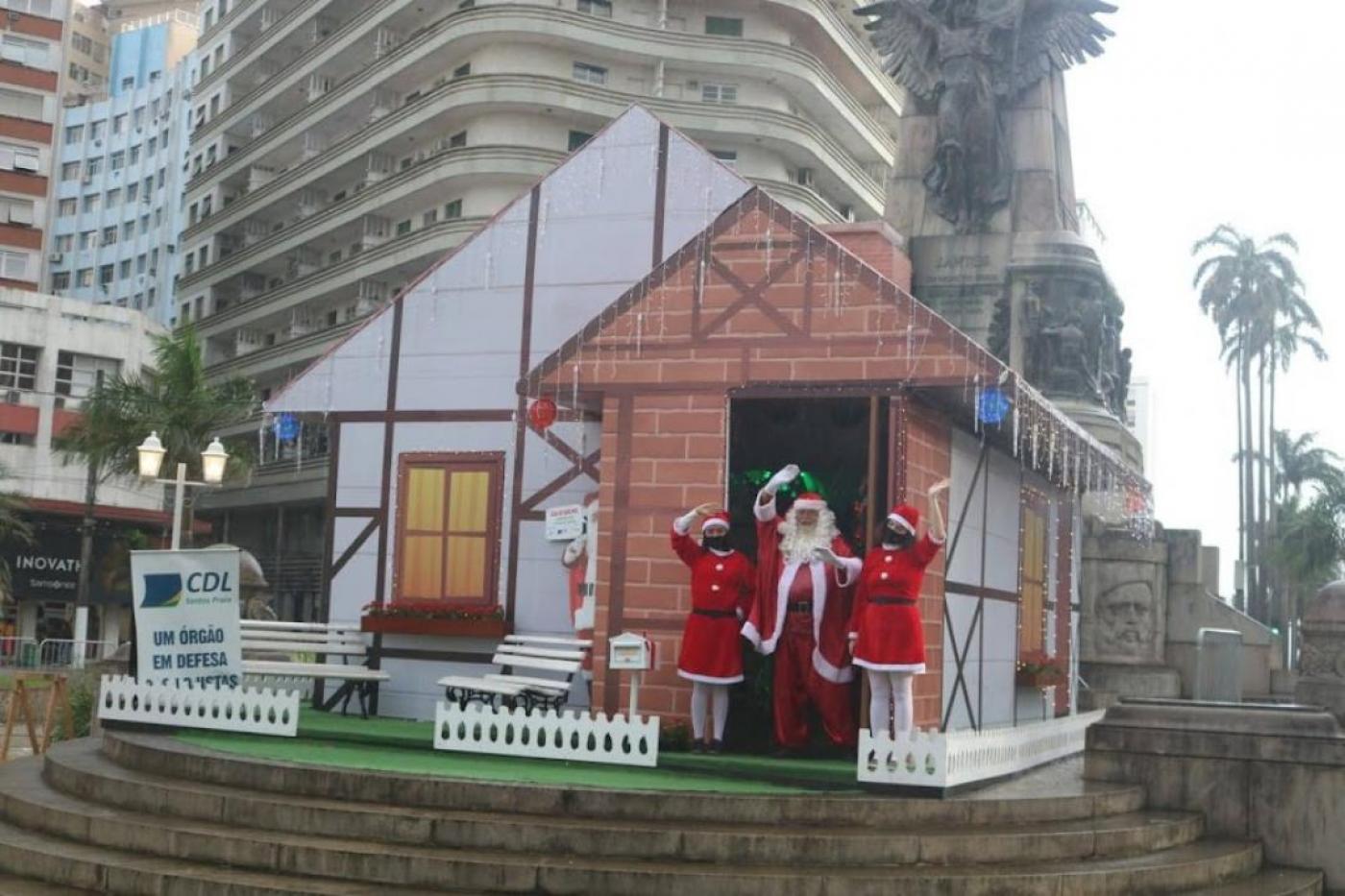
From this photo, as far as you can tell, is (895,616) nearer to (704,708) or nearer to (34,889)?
(704,708)

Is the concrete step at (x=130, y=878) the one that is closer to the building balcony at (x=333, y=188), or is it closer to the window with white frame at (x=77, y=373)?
the building balcony at (x=333, y=188)

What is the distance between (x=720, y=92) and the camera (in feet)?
167

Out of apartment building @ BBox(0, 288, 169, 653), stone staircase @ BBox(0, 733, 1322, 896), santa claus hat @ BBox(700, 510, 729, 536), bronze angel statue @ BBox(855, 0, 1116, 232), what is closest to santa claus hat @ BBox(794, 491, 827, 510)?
santa claus hat @ BBox(700, 510, 729, 536)

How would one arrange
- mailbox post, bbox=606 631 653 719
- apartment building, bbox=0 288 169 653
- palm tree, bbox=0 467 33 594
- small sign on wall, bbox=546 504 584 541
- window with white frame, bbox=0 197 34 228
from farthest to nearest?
window with white frame, bbox=0 197 34 228 → apartment building, bbox=0 288 169 653 → palm tree, bbox=0 467 33 594 → small sign on wall, bbox=546 504 584 541 → mailbox post, bbox=606 631 653 719

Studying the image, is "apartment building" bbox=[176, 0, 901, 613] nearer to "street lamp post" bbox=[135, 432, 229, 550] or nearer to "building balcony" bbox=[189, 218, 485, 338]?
"building balcony" bbox=[189, 218, 485, 338]

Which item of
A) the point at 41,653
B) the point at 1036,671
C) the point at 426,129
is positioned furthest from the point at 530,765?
the point at 426,129

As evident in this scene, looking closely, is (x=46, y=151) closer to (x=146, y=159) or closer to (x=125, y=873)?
(x=146, y=159)

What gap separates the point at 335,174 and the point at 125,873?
49.8 meters

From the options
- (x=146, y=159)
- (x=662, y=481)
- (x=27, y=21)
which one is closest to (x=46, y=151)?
(x=27, y=21)

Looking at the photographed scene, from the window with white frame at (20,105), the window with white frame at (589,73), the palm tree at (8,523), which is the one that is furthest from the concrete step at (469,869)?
the window with white frame at (20,105)

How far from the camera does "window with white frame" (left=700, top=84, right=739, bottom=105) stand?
50.8 metres

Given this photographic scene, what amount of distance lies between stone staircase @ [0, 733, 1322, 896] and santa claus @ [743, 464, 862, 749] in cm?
195

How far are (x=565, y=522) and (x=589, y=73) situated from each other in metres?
37.9

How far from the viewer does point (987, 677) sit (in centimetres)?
1401
